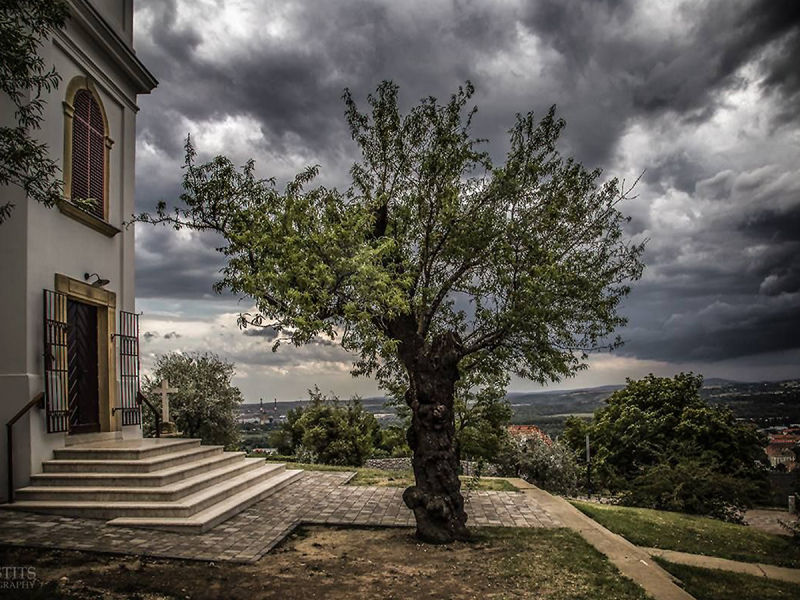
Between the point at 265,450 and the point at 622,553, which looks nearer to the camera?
the point at 622,553

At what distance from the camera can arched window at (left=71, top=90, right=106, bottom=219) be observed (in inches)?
440

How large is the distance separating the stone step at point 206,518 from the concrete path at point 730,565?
6.35 metres

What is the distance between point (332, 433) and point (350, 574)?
42.5 ft

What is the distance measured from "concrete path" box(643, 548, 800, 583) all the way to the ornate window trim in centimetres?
1073

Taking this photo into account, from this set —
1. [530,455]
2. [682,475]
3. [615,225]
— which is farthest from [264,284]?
[682,475]

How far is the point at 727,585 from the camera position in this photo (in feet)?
23.2

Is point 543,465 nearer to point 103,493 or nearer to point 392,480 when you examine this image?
point 392,480

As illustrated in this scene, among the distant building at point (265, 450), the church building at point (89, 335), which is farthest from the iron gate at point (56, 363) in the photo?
the distant building at point (265, 450)

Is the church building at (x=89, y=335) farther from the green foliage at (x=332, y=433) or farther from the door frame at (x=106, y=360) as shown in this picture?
the green foliage at (x=332, y=433)

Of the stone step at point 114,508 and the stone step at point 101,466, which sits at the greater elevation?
the stone step at point 101,466

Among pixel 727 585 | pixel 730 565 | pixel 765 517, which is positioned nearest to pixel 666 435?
pixel 765 517

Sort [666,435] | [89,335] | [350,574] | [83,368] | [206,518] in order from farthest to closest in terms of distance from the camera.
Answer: [666,435]
[89,335]
[83,368]
[206,518]
[350,574]

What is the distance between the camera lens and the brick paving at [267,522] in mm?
7391

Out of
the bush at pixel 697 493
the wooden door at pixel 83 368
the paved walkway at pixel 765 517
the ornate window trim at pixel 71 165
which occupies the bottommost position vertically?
the paved walkway at pixel 765 517
